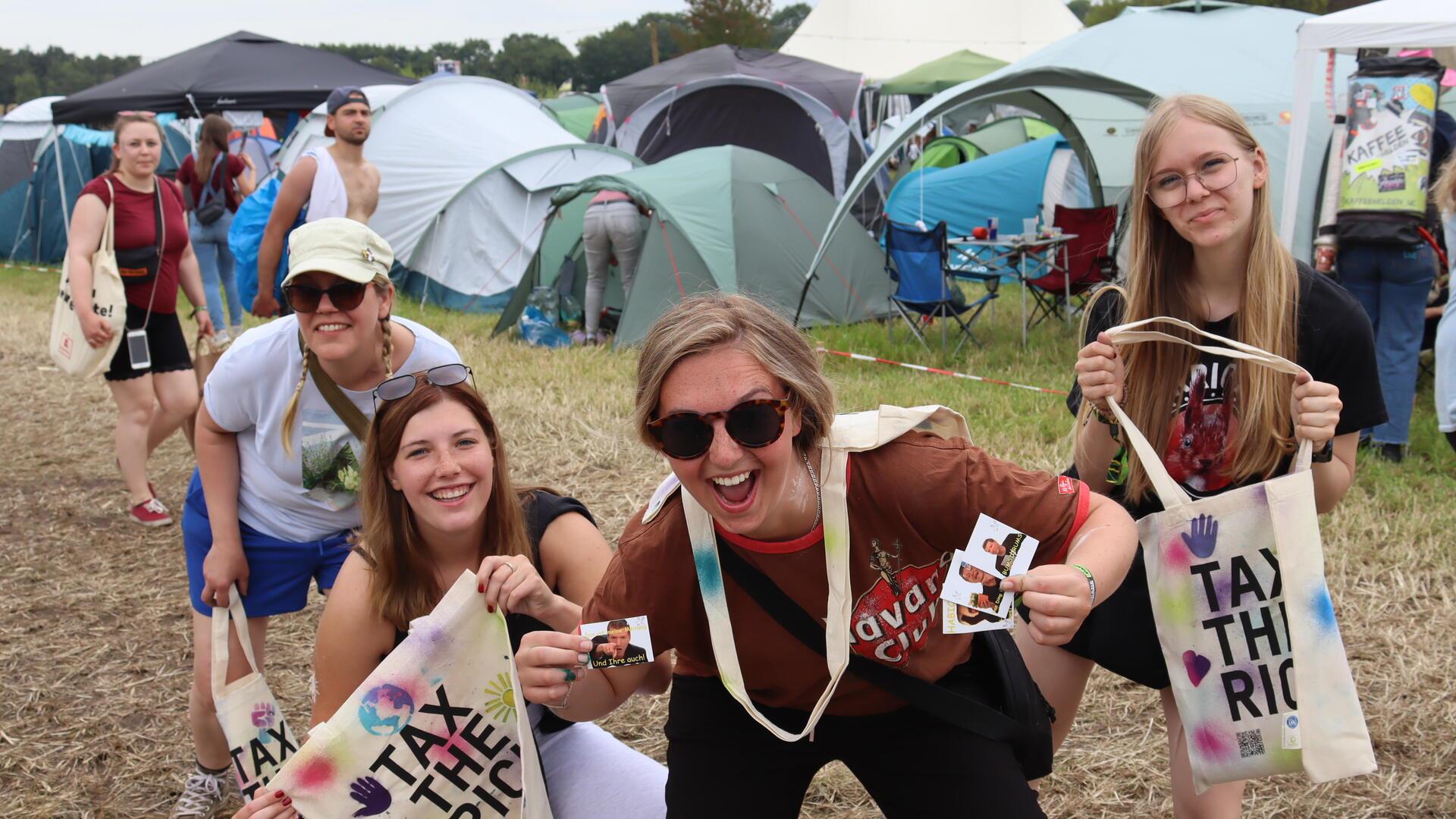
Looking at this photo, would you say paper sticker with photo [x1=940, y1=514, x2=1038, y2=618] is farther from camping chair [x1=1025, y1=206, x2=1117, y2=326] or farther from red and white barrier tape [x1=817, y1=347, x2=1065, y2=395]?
camping chair [x1=1025, y1=206, x2=1117, y2=326]

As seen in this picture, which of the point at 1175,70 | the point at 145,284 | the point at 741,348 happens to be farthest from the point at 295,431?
the point at 1175,70

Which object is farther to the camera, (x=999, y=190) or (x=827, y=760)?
(x=999, y=190)

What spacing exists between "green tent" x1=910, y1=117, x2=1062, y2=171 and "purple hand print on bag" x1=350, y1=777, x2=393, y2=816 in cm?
1236

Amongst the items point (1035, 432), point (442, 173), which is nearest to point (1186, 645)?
point (1035, 432)

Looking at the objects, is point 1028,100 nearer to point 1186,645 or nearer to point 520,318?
point 520,318

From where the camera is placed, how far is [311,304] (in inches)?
106

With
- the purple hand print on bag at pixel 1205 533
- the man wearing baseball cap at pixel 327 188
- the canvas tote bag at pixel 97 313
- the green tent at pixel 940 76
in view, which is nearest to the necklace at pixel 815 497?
the purple hand print on bag at pixel 1205 533

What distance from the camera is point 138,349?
5.40 metres

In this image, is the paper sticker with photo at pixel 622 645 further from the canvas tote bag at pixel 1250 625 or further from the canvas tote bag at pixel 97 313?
the canvas tote bag at pixel 97 313

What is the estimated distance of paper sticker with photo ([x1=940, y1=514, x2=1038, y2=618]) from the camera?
6.02 ft

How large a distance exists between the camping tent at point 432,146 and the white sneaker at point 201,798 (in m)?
10.1

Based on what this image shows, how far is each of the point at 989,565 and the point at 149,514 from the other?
5.28 meters

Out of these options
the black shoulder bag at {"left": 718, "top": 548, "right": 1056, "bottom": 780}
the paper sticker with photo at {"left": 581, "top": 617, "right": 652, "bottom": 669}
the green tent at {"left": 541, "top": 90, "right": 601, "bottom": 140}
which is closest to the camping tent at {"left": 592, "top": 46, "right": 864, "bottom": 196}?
the green tent at {"left": 541, "top": 90, "right": 601, "bottom": 140}

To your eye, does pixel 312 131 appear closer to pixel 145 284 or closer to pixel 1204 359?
pixel 145 284
